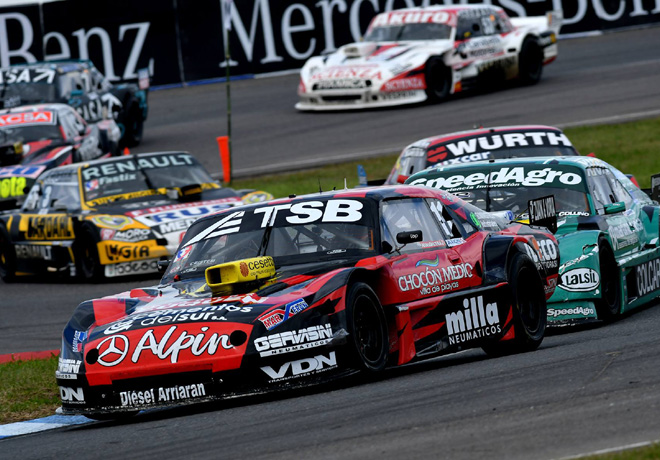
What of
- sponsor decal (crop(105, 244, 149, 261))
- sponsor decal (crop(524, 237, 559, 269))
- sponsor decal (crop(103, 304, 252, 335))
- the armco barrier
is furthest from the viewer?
the armco barrier

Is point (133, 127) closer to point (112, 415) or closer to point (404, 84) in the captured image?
point (404, 84)

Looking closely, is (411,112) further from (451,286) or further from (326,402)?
(326,402)

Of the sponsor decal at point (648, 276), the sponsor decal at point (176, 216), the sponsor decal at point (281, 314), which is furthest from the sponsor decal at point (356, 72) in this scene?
the sponsor decal at point (281, 314)

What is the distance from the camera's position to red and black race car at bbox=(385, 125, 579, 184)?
45.9ft

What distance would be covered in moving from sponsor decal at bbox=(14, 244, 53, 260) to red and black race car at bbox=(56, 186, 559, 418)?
739cm

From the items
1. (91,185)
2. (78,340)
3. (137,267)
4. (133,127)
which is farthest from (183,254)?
(133,127)

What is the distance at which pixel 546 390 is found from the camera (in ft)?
22.0

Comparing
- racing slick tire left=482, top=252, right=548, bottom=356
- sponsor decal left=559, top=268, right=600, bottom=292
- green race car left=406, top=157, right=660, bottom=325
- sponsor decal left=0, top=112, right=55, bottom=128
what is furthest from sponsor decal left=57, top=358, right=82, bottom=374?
sponsor decal left=0, top=112, right=55, bottom=128

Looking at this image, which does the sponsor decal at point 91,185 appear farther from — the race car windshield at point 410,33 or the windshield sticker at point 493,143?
the race car windshield at point 410,33

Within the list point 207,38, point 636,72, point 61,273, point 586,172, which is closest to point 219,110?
point 207,38

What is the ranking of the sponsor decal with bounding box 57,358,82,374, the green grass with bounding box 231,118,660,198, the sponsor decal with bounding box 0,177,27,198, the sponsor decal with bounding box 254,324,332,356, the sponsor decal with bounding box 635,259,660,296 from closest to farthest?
the sponsor decal with bounding box 254,324,332,356 < the sponsor decal with bounding box 57,358,82,374 < the sponsor decal with bounding box 635,259,660,296 < the sponsor decal with bounding box 0,177,27,198 < the green grass with bounding box 231,118,660,198

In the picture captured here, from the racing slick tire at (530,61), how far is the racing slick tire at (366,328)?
19916 millimetres

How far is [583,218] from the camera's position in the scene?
10.8 metres

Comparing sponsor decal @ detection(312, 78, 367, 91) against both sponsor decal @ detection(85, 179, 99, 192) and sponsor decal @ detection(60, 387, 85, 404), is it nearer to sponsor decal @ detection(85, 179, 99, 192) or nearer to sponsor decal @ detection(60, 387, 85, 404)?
sponsor decal @ detection(85, 179, 99, 192)
